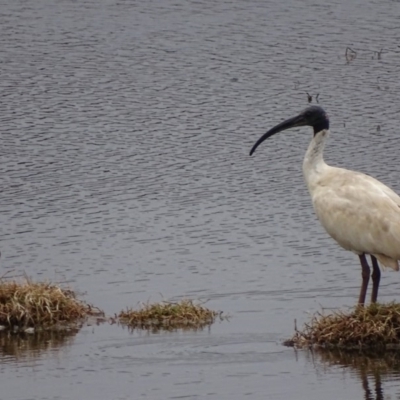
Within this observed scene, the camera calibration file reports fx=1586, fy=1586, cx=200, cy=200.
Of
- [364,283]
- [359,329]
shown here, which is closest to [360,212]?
[364,283]

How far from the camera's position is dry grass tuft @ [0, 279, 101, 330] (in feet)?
45.8

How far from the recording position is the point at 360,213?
13625 mm

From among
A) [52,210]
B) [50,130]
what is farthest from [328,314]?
[50,130]

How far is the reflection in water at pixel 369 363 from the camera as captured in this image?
12000mm

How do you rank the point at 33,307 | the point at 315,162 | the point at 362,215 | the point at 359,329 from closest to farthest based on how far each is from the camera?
the point at 359,329 < the point at 362,215 < the point at 33,307 < the point at 315,162

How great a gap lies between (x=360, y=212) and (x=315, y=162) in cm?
101

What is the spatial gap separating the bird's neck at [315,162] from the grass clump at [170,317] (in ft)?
4.95

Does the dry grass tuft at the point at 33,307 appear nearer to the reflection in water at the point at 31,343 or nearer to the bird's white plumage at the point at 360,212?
the reflection in water at the point at 31,343

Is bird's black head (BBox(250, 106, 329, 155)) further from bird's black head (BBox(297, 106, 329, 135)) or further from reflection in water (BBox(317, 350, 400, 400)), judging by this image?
reflection in water (BBox(317, 350, 400, 400))

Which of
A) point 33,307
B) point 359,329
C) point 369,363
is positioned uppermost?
point 33,307

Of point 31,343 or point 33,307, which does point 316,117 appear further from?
point 31,343

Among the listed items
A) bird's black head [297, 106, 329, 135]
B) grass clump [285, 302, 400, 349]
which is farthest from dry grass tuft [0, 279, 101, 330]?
bird's black head [297, 106, 329, 135]

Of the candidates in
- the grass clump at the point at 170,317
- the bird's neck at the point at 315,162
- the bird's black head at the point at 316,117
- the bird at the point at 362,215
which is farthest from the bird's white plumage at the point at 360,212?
the grass clump at the point at 170,317

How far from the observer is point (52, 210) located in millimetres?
19703
